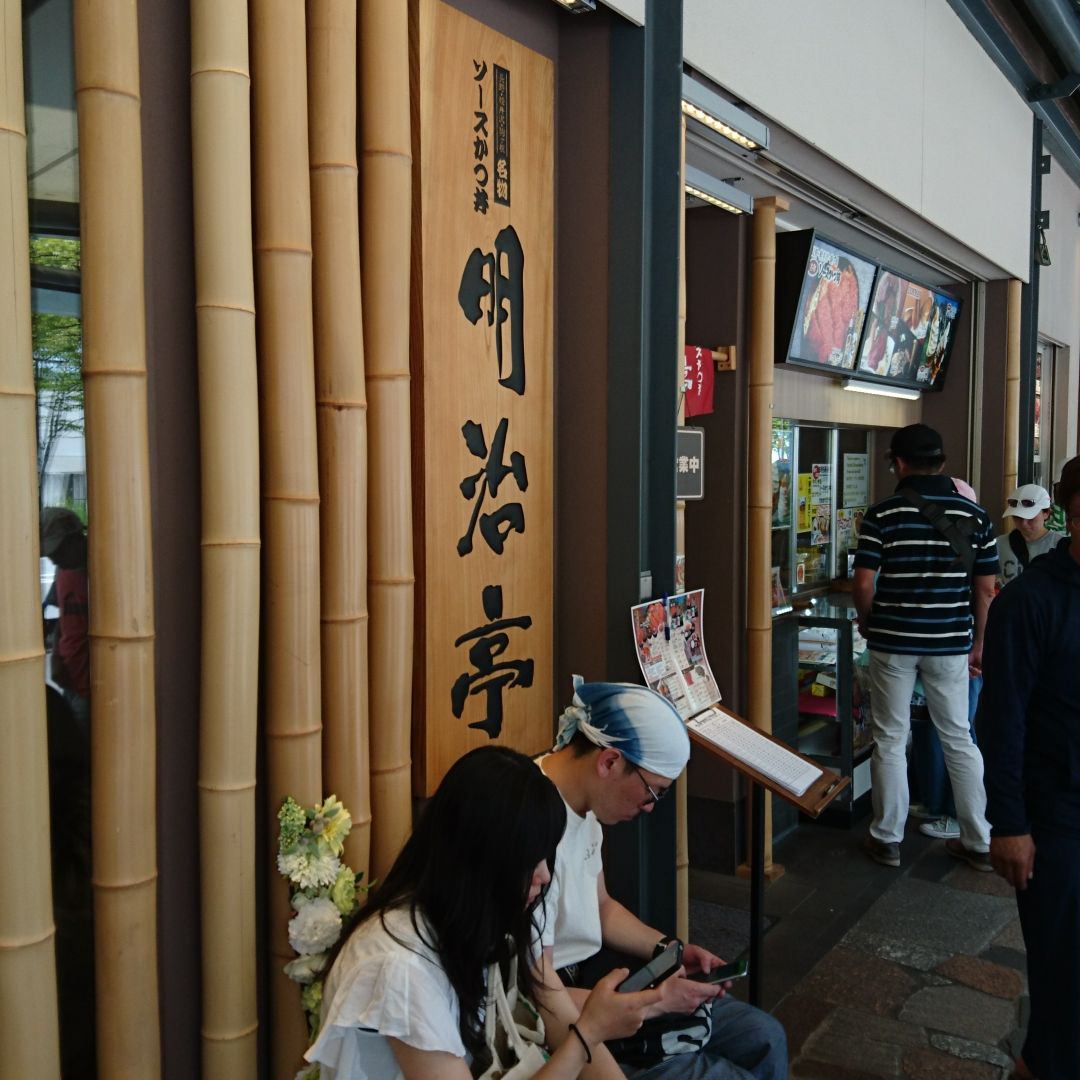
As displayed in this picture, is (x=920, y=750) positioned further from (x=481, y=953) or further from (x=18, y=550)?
(x=18, y=550)

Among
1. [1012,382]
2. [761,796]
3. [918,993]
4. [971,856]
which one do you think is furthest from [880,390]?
[761,796]

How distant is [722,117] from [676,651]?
1825mm

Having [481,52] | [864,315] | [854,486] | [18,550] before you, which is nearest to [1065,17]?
[864,315]

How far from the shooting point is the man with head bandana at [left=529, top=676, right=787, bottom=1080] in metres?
2.24

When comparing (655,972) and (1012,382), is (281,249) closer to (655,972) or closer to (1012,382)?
(655,972)

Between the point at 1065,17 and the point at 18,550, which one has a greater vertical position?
the point at 1065,17

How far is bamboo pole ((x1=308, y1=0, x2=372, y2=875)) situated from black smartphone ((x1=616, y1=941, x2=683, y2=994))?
658mm

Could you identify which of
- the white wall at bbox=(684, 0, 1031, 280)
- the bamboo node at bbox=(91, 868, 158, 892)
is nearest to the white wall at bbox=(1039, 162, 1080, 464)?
the white wall at bbox=(684, 0, 1031, 280)

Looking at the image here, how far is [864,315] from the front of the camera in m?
6.04

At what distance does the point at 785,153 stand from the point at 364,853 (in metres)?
3.34

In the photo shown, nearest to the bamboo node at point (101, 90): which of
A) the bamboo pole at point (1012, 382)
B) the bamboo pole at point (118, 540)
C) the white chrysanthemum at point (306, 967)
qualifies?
the bamboo pole at point (118, 540)

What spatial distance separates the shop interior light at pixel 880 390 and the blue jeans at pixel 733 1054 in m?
4.63

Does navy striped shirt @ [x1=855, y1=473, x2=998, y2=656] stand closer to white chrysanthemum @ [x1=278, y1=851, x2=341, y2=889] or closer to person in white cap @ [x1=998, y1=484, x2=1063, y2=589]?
person in white cap @ [x1=998, y1=484, x2=1063, y2=589]

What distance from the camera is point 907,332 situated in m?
6.80
